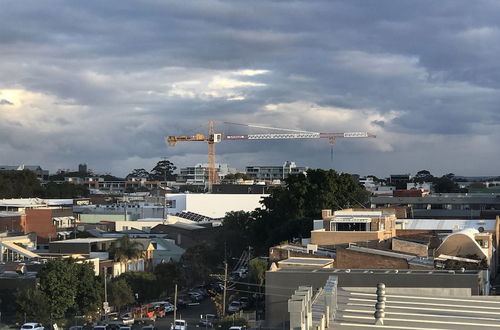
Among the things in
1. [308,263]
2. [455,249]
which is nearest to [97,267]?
[308,263]

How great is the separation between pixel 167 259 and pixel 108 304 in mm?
22119

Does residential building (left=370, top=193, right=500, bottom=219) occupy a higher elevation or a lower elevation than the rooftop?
higher

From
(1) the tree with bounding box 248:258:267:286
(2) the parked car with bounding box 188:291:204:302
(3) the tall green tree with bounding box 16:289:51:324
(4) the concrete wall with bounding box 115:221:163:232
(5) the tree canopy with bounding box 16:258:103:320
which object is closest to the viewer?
(3) the tall green tree with bounding box 16:289:51:324

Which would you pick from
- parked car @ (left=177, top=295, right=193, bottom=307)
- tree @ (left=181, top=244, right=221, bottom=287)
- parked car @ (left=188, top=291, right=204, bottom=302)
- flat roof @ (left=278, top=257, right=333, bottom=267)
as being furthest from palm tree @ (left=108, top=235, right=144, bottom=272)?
flat roof @ (left=278, top=257, right=333, bottom=267)

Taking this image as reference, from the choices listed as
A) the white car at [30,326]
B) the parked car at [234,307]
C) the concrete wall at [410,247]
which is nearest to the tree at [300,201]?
the parked car at [234,307]

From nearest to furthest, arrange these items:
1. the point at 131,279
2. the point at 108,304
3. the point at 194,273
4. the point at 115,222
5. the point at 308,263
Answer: the point at 308,263
the point at 108,304
the point at 131,279
the point at 194,273
the point at 115,222

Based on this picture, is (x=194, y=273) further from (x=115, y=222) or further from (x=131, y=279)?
(x=115, y=222)

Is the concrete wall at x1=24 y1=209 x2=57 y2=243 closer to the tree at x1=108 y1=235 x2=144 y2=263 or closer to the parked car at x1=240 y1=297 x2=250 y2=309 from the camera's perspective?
the tree at x1=108 y1=235 x2=144 y2=263

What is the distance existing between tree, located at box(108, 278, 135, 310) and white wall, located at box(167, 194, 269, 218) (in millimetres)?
77924

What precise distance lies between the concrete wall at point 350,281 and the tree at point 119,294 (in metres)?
16.6

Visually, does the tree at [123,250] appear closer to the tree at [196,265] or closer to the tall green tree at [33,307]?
the tree at [196,265]

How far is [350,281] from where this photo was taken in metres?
44.9

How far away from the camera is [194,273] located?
3066 inches

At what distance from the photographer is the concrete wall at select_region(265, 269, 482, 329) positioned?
44031mm
